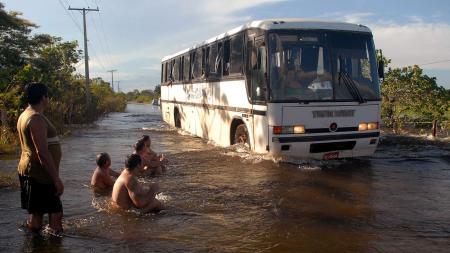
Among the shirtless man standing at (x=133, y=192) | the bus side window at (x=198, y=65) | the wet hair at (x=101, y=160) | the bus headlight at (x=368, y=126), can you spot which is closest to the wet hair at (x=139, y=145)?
the wet hair at (x=101, y=160)

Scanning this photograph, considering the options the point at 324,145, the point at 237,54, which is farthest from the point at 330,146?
the point at 237,54

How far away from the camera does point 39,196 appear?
5301 millimetres

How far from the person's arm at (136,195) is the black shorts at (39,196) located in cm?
141

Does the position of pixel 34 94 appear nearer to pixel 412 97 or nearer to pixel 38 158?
pixel 38 158

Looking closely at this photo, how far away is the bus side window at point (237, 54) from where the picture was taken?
430 inches

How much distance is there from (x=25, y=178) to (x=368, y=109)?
23.2 ft

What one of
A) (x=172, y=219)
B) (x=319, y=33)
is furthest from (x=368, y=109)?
(x=172, y=219)

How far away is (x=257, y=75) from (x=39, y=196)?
5735mm

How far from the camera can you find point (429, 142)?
47.4 ft

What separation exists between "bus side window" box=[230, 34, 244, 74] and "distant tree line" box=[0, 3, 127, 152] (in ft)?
22.1

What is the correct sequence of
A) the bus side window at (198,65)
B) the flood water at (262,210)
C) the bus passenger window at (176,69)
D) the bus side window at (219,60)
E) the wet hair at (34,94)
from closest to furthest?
the wet hair at (34,94) < the flood water at (262,210) < the bus side window at (219,60) < the bus side window at (198,65) < the bus passenger window at (176,69)

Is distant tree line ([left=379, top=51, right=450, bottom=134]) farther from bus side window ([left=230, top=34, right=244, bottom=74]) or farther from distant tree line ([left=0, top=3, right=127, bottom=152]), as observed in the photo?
distant tree line ([left=0, top=3, right=127, bottom=152])

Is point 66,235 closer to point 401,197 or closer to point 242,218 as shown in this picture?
point 242,218

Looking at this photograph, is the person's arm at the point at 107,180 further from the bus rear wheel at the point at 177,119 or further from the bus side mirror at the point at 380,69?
the bus rear wheel at the point at 177,119
